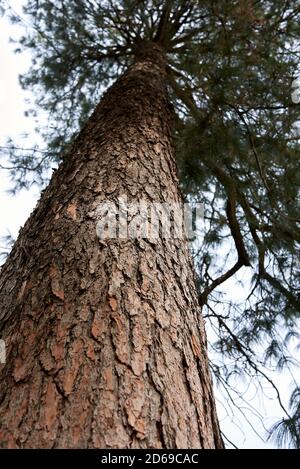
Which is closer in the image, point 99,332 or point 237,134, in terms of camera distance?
point 99,332

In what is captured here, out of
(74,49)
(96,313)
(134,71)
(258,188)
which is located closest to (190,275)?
(96,313)

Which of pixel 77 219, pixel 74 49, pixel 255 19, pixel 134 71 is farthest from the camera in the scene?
pixel 74 49

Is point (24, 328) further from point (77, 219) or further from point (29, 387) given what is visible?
point (77, 219)

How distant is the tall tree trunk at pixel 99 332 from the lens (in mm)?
646

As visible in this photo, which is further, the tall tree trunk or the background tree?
the background tree

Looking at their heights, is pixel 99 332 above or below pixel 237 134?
below

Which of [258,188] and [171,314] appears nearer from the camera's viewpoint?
[171,314]

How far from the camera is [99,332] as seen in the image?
790 mm

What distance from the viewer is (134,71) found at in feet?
7.93

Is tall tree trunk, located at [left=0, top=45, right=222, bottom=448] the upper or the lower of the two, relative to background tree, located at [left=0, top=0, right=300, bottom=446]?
lower

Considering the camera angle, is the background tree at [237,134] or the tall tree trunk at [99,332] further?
the background tree at [237,134]

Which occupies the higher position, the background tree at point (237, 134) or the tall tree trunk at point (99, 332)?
the background tree at point (237, 134)

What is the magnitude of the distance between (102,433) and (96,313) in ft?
0.85

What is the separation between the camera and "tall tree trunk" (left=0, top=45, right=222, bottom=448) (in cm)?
65
